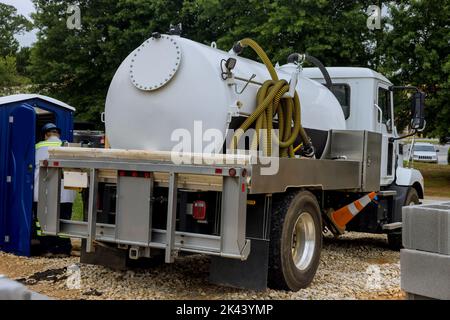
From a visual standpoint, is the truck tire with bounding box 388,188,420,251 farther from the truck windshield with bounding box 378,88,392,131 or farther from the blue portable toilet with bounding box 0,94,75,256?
the blue portable toilet with bounding box 0,94,75,256

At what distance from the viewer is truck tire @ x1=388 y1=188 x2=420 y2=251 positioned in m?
9.03

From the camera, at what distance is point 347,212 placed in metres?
7.66

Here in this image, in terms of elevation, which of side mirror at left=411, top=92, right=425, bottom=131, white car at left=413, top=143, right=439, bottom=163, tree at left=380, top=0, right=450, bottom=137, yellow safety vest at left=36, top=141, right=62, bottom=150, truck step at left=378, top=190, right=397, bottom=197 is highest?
tree at left=380, top=0, right=450, bottom=137

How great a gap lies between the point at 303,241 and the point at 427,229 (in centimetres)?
153

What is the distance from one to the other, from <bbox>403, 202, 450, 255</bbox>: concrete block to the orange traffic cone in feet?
8.78

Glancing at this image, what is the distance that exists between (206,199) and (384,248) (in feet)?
17.6

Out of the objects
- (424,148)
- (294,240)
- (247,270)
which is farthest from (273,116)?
(424,148)

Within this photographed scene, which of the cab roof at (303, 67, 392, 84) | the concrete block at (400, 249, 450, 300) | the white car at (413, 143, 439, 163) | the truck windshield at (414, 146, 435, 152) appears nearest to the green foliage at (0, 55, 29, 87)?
the cab roof at (303, 67, 392, 84)

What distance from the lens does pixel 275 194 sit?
547cm

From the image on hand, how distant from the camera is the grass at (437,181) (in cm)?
2045

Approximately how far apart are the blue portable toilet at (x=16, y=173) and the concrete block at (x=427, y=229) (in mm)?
4869

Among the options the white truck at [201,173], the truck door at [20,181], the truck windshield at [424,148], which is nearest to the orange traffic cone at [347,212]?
the white truck at [201,173]

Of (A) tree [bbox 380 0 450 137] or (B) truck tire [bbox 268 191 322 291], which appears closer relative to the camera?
(B) truck tire [bbox 268 191 322 291]

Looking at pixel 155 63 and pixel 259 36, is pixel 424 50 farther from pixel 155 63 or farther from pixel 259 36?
pixel 155 63
